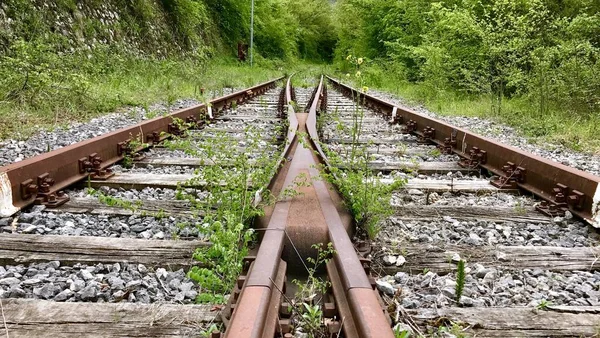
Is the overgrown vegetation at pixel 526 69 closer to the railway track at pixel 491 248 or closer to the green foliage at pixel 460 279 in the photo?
the railway track at pixel 491 248

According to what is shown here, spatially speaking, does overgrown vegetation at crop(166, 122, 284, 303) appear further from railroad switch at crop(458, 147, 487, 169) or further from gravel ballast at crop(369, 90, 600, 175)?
gravel ballast at crop(369, 90, 600, 175)

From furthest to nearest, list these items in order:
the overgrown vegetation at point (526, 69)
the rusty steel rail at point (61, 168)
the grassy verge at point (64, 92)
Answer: the overgrown vegetation at point (526, 69) < the grassy verge at point (64, 92) < the rusty steel rail at point (61, 168)

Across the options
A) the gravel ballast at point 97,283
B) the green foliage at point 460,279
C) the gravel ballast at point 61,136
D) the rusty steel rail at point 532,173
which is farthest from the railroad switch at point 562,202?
the gravel ballast at point 61,136

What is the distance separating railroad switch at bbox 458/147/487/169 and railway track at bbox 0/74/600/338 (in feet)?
0.63

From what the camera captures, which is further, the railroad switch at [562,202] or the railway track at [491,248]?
the railroad switch at [562,202]

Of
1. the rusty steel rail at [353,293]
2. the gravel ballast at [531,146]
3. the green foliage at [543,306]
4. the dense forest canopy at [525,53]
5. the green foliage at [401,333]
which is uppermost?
the dense forest canopy at [525,53]

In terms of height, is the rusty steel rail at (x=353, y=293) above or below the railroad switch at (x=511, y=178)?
above

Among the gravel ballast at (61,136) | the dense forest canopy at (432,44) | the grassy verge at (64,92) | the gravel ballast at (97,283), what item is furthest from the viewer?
the dense forest canopy at (432,44)

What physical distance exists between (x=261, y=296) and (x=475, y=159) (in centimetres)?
300

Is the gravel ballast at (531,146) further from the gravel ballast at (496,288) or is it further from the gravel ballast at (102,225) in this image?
the gravel ballast at (102,225)

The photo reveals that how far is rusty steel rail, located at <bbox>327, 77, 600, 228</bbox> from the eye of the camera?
2.68 metres

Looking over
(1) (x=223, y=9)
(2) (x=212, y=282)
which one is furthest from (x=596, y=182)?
(1) (x=223, y=9)

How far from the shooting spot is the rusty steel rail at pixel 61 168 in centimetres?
254

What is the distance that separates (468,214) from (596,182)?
65cm
